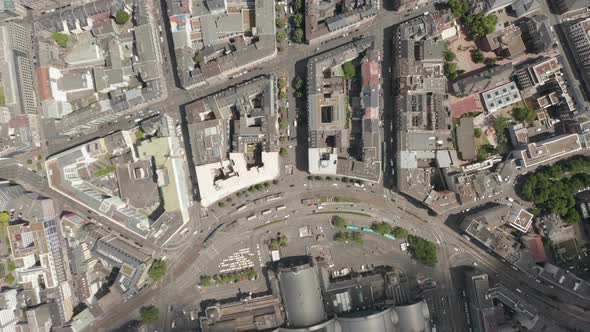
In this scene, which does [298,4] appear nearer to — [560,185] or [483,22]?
[483,22]

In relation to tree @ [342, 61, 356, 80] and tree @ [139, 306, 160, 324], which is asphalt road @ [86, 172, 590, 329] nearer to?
tree @ [139, 306, 160, 324]

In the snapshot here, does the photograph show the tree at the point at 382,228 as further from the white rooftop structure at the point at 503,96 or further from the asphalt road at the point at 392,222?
the white rooftop structure at the point at 503,96

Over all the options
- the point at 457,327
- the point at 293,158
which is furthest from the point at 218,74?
the point at 457,327

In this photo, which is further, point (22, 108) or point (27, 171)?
point (27, 171)

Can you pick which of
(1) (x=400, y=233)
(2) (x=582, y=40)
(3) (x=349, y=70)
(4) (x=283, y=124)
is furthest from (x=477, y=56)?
(4) (x=283, y=124)

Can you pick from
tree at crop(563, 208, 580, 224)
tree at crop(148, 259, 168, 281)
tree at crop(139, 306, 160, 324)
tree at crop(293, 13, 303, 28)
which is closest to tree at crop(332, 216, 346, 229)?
tree at crop(148, 259, 168, 281)

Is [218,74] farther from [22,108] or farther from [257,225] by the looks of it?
[22,108]
